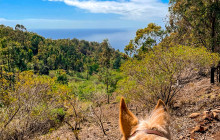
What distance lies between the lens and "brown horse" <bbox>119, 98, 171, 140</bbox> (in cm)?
86

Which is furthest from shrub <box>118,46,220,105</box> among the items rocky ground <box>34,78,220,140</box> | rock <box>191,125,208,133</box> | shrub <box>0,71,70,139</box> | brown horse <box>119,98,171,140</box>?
brown horse <box>119,98,171,140</box>

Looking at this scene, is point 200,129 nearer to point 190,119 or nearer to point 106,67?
point 190,119

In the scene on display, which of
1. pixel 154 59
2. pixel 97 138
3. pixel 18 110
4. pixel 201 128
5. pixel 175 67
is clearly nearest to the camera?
pixel 201 128

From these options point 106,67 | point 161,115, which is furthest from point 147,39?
point 161,115

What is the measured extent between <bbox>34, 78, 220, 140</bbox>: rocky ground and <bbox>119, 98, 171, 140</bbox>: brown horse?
266 inches

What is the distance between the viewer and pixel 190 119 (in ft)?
27.0

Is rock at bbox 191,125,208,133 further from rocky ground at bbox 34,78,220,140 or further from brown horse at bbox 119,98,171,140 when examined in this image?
brown horse at bbox 119,98,171,140

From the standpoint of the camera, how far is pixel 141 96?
1030 cm

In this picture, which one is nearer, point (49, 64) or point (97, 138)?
point (97, 138)

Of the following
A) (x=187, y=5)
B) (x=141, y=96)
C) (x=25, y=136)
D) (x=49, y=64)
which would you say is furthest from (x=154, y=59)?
(x=49, y=64)

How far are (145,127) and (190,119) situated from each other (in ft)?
28.4

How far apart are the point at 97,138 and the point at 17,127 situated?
5.49 meters

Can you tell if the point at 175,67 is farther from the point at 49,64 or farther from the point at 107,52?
the point at 49,64

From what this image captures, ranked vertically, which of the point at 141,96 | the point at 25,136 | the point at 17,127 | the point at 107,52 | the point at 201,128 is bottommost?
the point at 25,136
